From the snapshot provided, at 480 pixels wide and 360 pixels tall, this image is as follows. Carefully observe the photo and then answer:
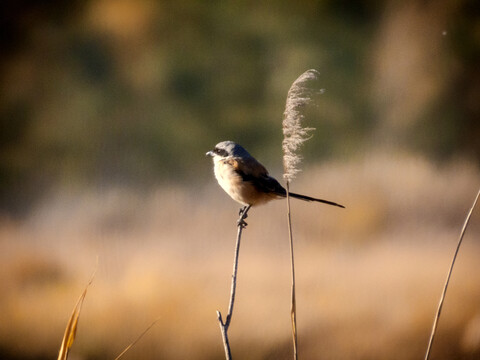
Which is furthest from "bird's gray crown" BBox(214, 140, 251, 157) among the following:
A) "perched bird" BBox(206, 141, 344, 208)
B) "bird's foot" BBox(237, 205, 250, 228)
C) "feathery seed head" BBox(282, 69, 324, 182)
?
"feathery seed head" BBox(282, 69, 324, 182)

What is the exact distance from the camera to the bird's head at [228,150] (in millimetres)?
1656

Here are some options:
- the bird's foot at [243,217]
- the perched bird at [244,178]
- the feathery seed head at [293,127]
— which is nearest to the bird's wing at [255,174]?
the perched bird at [244,178]

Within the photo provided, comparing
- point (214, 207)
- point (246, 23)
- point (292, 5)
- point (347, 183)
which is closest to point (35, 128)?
point (214, 207)

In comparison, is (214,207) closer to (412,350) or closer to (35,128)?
(35,128)

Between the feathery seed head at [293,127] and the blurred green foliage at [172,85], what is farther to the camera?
the blurred green foliage at [172,85]

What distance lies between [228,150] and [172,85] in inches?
13.6

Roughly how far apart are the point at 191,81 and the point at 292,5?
47cm

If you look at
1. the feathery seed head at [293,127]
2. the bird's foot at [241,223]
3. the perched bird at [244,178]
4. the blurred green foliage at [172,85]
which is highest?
the blurred green foliage at [172,85]

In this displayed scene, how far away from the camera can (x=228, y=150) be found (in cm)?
166

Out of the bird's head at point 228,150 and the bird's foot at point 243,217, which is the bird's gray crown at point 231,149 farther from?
the bird's foot at point 243,217

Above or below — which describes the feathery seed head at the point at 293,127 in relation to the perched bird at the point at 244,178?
below

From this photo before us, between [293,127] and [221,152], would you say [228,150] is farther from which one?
[293,127]

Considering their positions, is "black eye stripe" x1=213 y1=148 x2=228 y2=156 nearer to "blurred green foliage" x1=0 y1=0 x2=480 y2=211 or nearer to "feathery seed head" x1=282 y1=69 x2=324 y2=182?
"blurred green foliage" x1=0 y1=0 x2=480 y2=211

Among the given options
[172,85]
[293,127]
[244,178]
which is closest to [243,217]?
[244,178]
